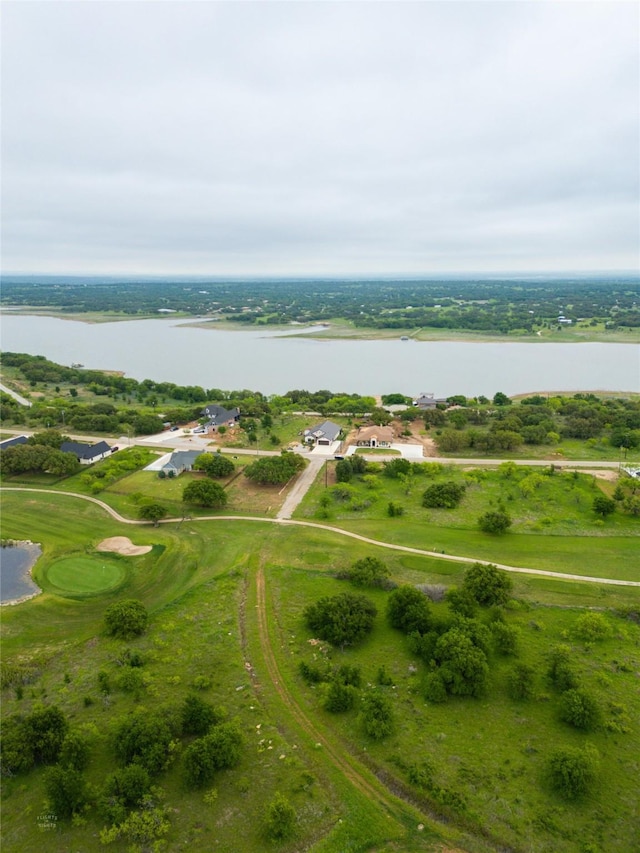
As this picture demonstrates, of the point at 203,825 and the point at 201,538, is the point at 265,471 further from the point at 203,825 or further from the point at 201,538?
the point at 203,825

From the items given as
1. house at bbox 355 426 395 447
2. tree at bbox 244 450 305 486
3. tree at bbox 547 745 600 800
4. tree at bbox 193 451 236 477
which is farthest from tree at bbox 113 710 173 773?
house at bbox 355 426 395 447

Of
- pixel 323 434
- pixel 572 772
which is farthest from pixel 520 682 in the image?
pixel 323 434

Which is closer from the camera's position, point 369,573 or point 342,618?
point 342,618

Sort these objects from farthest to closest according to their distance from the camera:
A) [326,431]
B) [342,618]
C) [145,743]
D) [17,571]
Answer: [326,431] < [17,571] < [342,618] < [145,743]

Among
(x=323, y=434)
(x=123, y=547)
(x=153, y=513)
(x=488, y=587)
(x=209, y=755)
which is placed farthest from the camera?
(x=323, y=434)

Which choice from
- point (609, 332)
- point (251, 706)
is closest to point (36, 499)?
point (251, 706)

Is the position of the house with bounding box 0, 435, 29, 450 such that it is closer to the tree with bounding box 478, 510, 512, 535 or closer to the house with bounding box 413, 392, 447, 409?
the tree with bounding box 478, 510, 512, 535

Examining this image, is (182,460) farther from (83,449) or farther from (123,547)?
(123,547)
